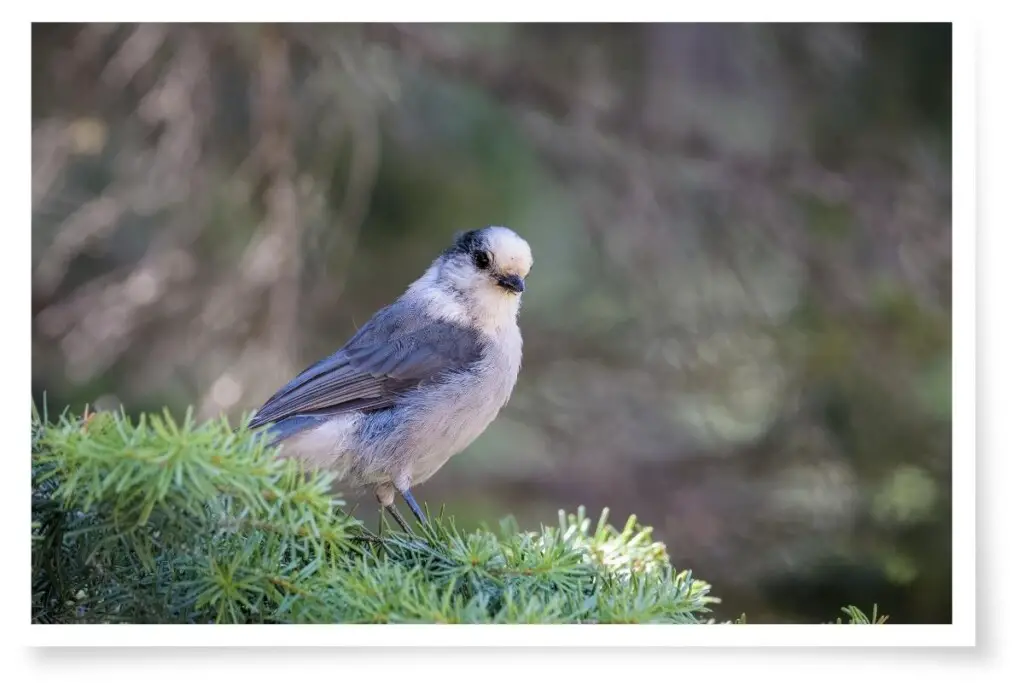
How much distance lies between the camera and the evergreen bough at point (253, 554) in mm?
1269

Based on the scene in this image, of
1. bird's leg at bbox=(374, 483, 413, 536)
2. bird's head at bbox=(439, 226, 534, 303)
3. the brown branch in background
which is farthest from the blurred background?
bird's leg at bbox=(374, 483, 413, 536)

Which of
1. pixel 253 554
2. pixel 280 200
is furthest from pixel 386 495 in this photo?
pixel 280 200

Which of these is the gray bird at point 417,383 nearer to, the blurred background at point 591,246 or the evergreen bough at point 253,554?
the evergreen bough at point 253,554

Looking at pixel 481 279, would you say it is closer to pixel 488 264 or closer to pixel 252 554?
pixel 488 264

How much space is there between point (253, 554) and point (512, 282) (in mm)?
766

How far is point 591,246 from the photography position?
267 centimetres

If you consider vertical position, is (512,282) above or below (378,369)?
above

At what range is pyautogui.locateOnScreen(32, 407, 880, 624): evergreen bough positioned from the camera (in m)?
1.27

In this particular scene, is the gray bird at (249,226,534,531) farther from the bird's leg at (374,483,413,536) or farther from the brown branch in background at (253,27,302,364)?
the brown branch in background at (253,27,302,364)

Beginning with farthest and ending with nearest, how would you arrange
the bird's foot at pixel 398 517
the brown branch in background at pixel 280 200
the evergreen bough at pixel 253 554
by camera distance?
the brown branch in background at pixel 280 200 → the bird's foot at pixel 398 517 → the evergreen bough at pixel 253 554

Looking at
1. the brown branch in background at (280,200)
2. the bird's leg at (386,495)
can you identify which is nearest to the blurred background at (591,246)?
the brown branch in background at (280,200)
